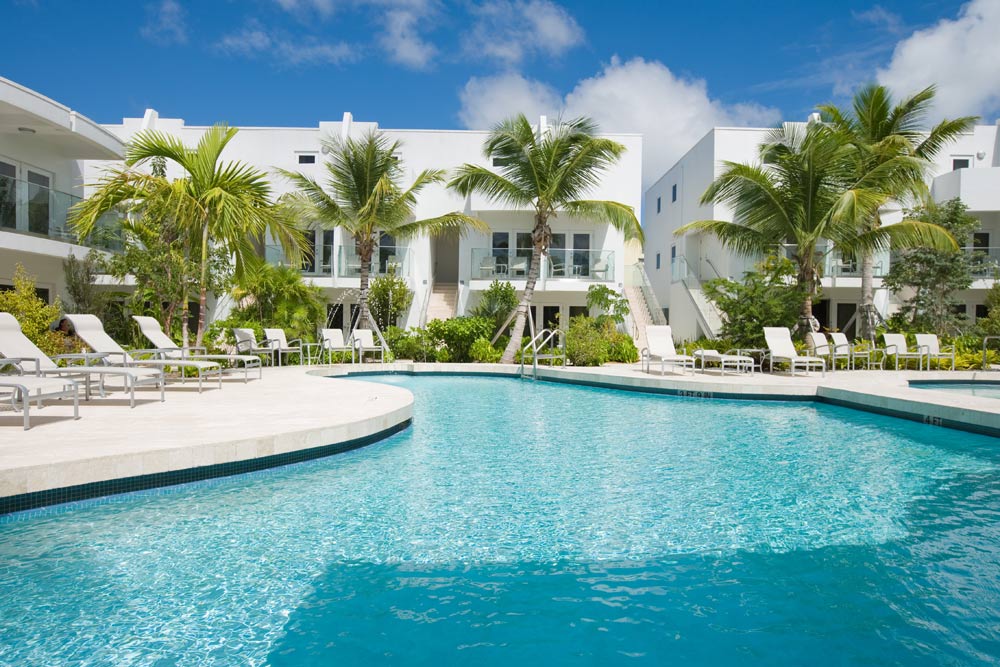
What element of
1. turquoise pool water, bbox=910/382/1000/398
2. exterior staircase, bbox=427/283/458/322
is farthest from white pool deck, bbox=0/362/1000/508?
exterior staircase, bbox=427/283/458/322

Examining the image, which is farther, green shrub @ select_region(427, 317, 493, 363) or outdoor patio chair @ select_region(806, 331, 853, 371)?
green shrub @ select_region(427, 317, 493, 363)

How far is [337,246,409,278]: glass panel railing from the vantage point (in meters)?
20.9

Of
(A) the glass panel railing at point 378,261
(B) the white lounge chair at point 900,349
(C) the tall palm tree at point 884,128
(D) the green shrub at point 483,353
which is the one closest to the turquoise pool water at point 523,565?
(D) the green shrub at point 483,353

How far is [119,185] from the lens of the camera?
1085 centimetres

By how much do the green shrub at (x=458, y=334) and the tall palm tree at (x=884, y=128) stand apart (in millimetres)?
11567

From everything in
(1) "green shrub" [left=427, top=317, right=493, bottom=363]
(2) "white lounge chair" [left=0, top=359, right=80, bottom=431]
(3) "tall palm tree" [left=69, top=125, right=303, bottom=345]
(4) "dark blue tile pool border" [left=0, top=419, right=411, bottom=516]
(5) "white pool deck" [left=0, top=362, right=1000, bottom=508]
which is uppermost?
(3) "tall palm tree" [left=69, top=125, right=303, bottom=345]

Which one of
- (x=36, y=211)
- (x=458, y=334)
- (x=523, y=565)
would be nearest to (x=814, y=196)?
(x=458, y=334)

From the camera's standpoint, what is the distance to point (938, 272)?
20.0m

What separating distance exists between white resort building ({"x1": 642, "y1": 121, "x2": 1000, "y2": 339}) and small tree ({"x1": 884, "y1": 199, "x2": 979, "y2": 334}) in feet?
3.98

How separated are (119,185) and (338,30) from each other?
14776 mm

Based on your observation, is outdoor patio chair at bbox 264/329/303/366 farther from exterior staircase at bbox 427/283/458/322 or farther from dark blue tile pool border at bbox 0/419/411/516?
dark blue tile pool border at bbox 0/419/411/516

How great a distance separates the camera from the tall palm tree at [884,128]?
58.0 feet

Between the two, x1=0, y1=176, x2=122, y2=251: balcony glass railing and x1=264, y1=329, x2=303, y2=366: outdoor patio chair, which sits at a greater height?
x1=0, y1=176, x2=122, y2=251: balcony glass railing

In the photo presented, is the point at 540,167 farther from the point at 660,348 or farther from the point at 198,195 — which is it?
the point at 198,195
